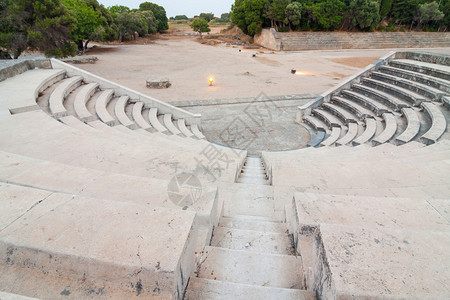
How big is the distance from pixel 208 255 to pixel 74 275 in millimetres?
1051

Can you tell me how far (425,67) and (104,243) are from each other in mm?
13015

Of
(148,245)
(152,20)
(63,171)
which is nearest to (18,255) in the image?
(148,245)

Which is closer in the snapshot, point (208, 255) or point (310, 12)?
point (208, 255)

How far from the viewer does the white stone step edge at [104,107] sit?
7.21 m

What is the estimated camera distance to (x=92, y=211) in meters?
1.92

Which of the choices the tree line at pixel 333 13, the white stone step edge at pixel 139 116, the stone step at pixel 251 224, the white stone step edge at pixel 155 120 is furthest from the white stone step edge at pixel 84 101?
the tree line at pixel 333 13

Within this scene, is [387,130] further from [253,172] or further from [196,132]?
[196,132]

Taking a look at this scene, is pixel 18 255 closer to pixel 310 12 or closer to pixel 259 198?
pixel 259 198

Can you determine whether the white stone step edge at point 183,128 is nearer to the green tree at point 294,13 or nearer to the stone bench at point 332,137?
the stone bench at point 332,137

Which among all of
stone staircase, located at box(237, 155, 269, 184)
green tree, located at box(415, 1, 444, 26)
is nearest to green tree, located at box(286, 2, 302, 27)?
green tree, located at box(415, 1, 444, 26)

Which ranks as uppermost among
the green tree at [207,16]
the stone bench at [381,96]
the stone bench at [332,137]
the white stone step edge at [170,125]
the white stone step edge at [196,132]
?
the green tree at [207,16]

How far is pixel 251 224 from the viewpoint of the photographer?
311cm

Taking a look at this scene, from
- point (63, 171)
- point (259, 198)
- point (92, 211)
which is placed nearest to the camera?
point (92, 211)

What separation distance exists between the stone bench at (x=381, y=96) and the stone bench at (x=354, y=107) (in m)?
0.71
